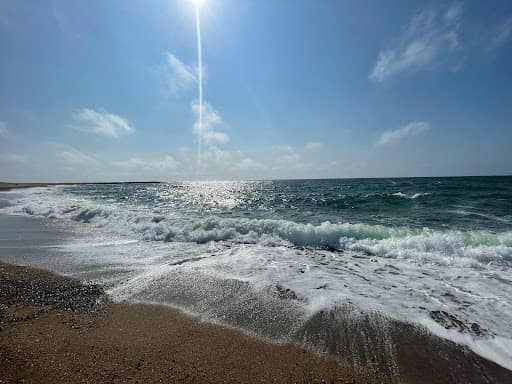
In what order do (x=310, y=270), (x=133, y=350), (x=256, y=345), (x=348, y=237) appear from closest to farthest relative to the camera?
(x=133, y=350)
(x=256, y=345)
(x=310, y=270)
(x=348, y=237)

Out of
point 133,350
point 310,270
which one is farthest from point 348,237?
point 133,350

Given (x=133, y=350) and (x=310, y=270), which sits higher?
(x=133, y=350)

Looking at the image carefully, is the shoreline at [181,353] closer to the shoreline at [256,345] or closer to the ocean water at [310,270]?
the shoreline at [256,345]

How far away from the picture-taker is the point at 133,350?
300 centimetres

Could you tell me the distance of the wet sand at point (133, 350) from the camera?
265cm

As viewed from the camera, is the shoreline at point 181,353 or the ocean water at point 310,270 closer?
the shoreline at point 181,353

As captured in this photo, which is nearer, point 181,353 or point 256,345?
point 181,353

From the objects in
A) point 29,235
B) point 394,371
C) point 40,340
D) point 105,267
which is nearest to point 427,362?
point 394,371

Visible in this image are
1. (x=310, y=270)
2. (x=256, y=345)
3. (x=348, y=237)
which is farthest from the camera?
(x=348, y=237)

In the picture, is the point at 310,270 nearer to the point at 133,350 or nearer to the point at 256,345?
the point at 256,345

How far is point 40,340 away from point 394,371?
15.1ft

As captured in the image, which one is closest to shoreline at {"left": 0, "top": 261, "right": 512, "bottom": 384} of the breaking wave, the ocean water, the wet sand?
the wet sand

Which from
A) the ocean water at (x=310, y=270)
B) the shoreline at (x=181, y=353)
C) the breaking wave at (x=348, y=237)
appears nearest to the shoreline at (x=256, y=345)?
the shoreline at (x=181, y=353)

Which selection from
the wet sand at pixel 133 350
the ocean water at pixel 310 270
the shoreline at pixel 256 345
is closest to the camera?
the wet sand at pixel 133 350
